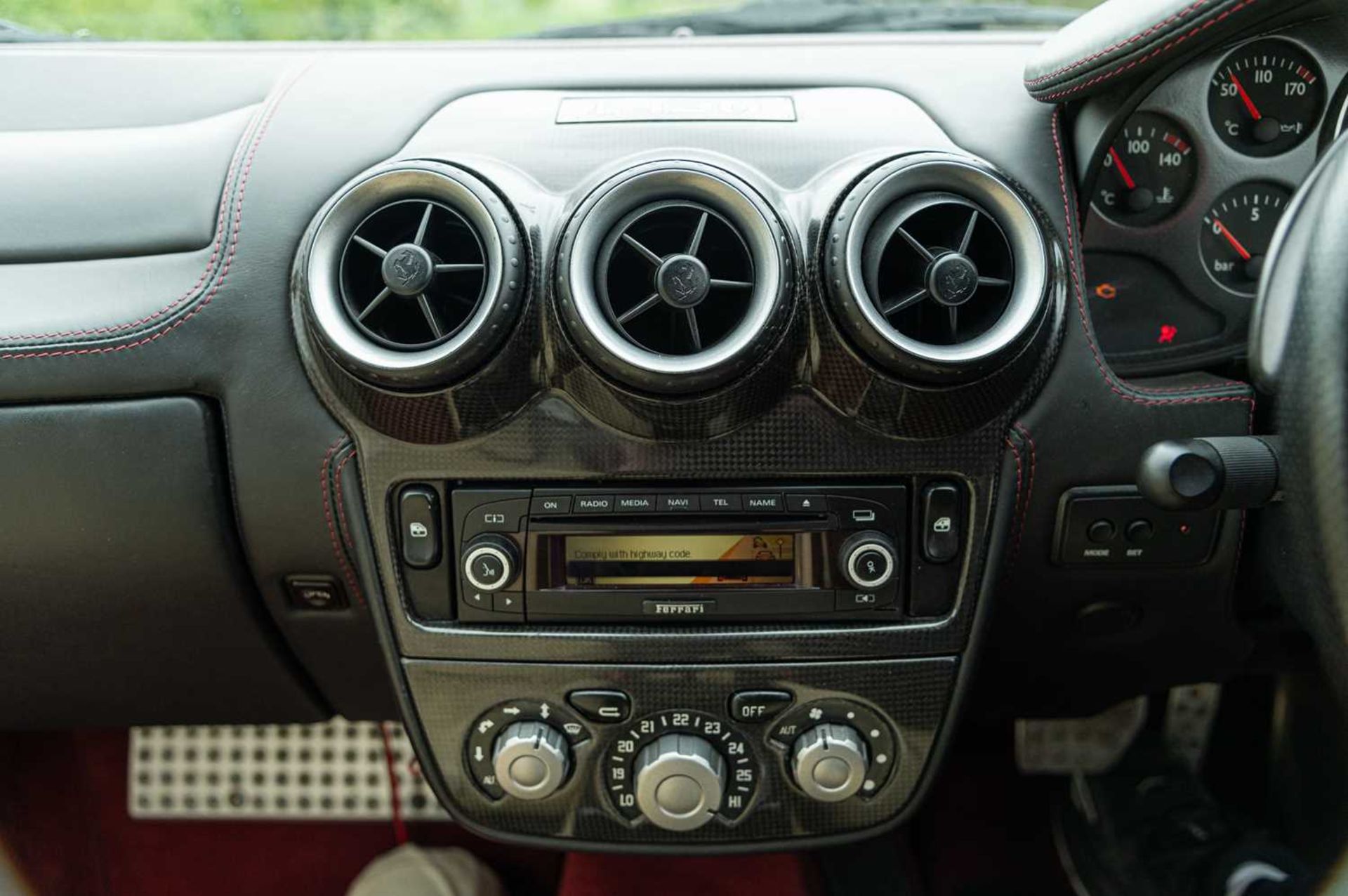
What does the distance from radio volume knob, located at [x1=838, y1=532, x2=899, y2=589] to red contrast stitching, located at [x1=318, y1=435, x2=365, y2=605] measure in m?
0.66

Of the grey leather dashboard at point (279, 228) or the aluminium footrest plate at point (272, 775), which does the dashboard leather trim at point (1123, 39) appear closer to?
the grey leather dashboard at point (279, 228)

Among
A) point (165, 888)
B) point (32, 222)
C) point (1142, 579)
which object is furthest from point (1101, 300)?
point (165, 888)

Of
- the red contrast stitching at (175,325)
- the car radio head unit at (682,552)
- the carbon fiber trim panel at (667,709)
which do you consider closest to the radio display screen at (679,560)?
the car radio head unit at (682,552)

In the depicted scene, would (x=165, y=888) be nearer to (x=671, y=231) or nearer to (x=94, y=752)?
(x=94, y=752)

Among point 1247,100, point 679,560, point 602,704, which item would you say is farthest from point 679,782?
point 1247,100

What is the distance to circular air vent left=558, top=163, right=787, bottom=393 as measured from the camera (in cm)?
109

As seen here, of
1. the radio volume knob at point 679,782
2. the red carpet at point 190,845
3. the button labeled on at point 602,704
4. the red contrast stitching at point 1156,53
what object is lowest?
the red carpet at point 190,845

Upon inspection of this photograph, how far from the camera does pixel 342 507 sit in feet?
4.18

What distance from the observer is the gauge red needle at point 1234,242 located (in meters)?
1.34

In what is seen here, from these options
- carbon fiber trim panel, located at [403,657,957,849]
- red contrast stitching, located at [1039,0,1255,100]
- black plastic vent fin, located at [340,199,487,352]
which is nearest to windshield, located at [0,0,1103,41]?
red contrast stitching, located at [1039,0,1255,100]

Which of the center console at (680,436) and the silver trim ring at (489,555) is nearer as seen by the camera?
the center console at (680,436)

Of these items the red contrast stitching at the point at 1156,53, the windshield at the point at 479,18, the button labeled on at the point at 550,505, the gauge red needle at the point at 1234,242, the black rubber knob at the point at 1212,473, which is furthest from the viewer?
the windshield at the point at 479,18

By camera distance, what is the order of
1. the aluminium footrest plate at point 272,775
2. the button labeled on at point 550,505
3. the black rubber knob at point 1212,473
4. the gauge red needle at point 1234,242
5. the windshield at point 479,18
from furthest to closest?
the aluminium footrest plate at point 272,775, the windshield at point 479,18, the gauge red needle at point 1234,242, the button labeled on at point 550,505, the black rubber knob at point 1212,473

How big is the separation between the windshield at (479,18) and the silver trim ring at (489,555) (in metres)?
0.89
